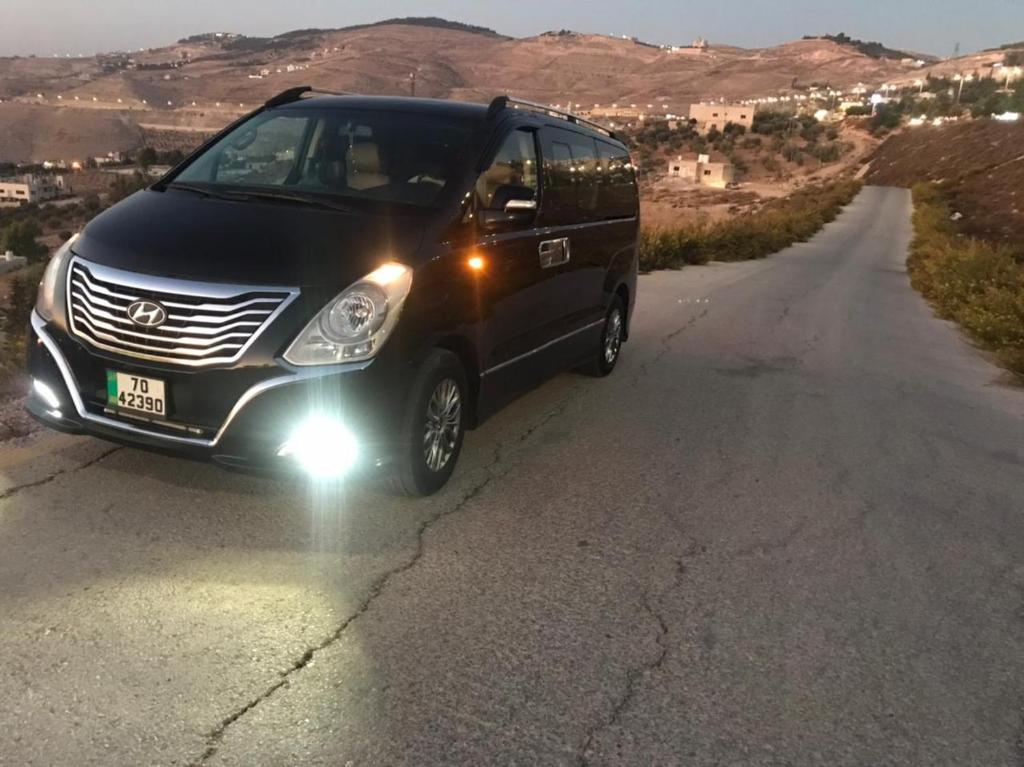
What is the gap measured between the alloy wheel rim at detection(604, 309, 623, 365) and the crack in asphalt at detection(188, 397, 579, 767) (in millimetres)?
1578

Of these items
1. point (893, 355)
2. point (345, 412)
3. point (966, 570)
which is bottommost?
point (893, 355)

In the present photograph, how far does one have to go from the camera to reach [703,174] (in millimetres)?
79875

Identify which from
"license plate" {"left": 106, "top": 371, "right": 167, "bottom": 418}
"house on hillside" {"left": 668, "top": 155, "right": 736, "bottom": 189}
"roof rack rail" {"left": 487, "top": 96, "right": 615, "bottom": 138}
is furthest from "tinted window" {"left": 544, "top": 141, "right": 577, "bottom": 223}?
"house on hillside" {"left": 668, "top": 155, "right": 736, "bottom": 189}

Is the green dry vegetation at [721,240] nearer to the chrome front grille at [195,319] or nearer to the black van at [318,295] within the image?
the black van at [318,295]

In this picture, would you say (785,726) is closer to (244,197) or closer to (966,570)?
(966,570)

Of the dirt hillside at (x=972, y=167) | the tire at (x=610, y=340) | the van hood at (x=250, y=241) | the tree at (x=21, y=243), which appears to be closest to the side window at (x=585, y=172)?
the tire at (x=610, y=340)

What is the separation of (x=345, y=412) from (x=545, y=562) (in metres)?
1.09

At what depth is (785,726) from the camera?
8.86 ft

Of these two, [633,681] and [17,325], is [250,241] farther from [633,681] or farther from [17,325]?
[17,325]

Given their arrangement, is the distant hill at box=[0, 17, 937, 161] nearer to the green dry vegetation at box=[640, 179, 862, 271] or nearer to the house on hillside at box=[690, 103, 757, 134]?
the house on hillside at box=[690, 103, 757, 134]

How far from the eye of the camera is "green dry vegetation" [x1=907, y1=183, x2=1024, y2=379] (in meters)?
10.1

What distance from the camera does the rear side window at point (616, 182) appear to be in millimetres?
6458

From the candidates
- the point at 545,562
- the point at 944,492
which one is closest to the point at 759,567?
the point at 545,562

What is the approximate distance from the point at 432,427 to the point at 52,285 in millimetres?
1908
